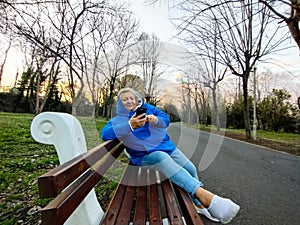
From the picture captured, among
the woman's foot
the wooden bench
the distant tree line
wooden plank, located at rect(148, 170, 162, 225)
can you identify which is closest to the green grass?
the wooden bench

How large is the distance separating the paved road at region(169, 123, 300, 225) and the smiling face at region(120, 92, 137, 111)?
1.83ft

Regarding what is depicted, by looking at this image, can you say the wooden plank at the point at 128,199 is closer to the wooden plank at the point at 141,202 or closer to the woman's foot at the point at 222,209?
the wooden plank at the point at 141,202

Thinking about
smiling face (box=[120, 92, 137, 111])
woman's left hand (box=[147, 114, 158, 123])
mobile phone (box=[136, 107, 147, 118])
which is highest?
smiling face (box=[120, 92, 137, 111])

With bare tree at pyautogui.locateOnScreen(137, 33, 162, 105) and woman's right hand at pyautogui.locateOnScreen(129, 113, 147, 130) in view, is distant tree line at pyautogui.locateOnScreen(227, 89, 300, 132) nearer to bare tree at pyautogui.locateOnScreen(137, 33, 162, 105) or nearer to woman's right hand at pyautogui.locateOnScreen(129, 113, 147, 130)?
bare tree at pyautogui.locateOnScreen(137, 33, 162, 105)

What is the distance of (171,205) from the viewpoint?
5.70ft

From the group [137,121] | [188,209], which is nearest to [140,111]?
[137,121]

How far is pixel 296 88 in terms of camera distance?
20719 mm

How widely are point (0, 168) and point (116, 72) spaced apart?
2.19m

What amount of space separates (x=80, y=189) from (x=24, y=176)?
2.76m

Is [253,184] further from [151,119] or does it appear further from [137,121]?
[137,121]

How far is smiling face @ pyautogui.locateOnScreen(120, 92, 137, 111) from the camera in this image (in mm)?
2182

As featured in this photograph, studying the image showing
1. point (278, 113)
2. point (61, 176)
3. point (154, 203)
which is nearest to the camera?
point (61, 176)

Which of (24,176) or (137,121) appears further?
(24,176)

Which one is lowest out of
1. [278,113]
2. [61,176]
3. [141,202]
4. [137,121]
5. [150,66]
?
[141,202]
